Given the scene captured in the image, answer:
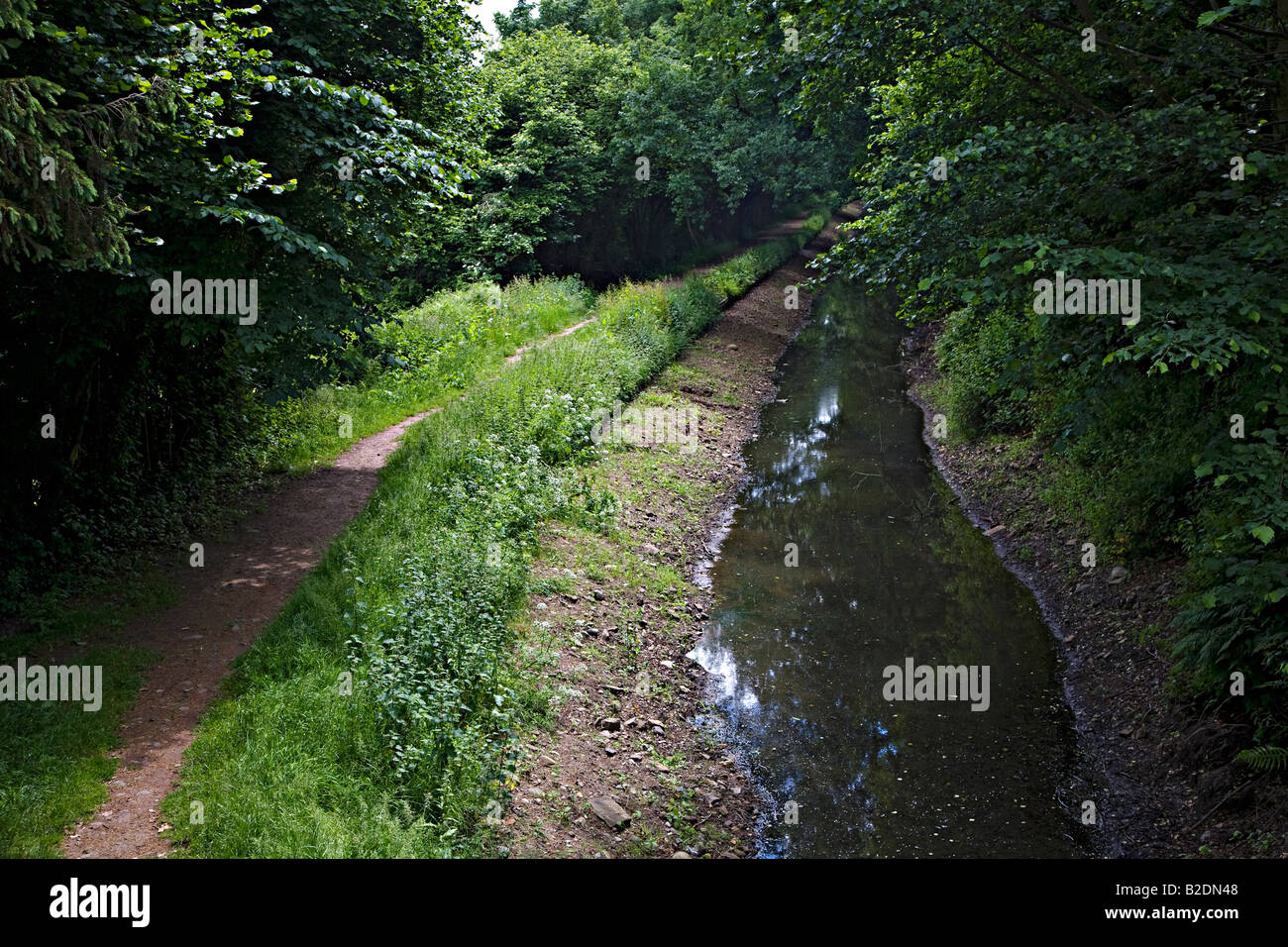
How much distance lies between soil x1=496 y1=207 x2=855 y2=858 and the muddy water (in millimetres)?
379

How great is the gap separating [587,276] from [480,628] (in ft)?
77.5

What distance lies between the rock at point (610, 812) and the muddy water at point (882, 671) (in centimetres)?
122

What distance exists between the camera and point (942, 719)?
8.59 metres

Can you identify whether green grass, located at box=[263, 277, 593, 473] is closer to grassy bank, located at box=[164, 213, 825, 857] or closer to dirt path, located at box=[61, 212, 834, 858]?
dirt path, located at box=[61, 212, 834, 858]

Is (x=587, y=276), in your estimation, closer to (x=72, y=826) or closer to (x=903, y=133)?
(x=903, y=133)

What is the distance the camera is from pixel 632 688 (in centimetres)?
875
